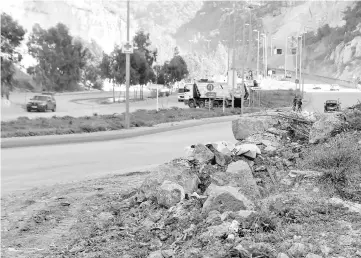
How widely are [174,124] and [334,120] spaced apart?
69.9ft

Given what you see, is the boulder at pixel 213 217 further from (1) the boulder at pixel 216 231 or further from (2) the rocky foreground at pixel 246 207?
(1) the boulder at pixel 216 231

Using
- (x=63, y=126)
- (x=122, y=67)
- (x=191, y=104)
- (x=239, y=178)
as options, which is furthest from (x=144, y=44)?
(x=239, y=178)

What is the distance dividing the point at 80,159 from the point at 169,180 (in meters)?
9.02

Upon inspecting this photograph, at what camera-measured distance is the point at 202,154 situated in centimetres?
781

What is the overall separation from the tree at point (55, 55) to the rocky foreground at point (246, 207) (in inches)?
3496

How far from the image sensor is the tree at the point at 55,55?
94125 mm

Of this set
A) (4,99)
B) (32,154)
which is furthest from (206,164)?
(4,99)

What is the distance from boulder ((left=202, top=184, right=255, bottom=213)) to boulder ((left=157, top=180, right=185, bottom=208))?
3.08 feet

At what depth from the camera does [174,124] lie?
29.4 metres

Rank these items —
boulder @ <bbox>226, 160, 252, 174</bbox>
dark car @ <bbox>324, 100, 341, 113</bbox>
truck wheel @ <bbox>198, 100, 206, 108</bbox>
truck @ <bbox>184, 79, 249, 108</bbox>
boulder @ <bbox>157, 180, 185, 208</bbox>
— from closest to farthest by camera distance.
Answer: boulder @ <bbox>157, 180, 185, 208</bbox> → boulder @ <bbox>226, 160, 252, 174</bbox> → dark car @ <bbox>324, 100, 341, 113</bbox> → truck @ <bbox>184, 79, 249, 108</bbox> → truck wheel @ <bbox>198, 100, 206, 108</bbox>

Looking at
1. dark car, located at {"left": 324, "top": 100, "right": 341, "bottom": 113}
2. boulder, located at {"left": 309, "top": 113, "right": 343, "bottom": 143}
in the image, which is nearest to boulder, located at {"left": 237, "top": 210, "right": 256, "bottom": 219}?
boulder, located at {"left": 309, "top": 113, "right": 343, "bottom": 143}

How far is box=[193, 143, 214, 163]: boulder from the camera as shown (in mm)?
7741

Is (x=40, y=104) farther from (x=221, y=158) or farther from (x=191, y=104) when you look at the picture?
(x=221, y=158)

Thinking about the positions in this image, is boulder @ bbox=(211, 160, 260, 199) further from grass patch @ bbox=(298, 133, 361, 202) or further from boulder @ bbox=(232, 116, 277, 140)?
boulder @ bbox=(232, 116, 277, 140)
